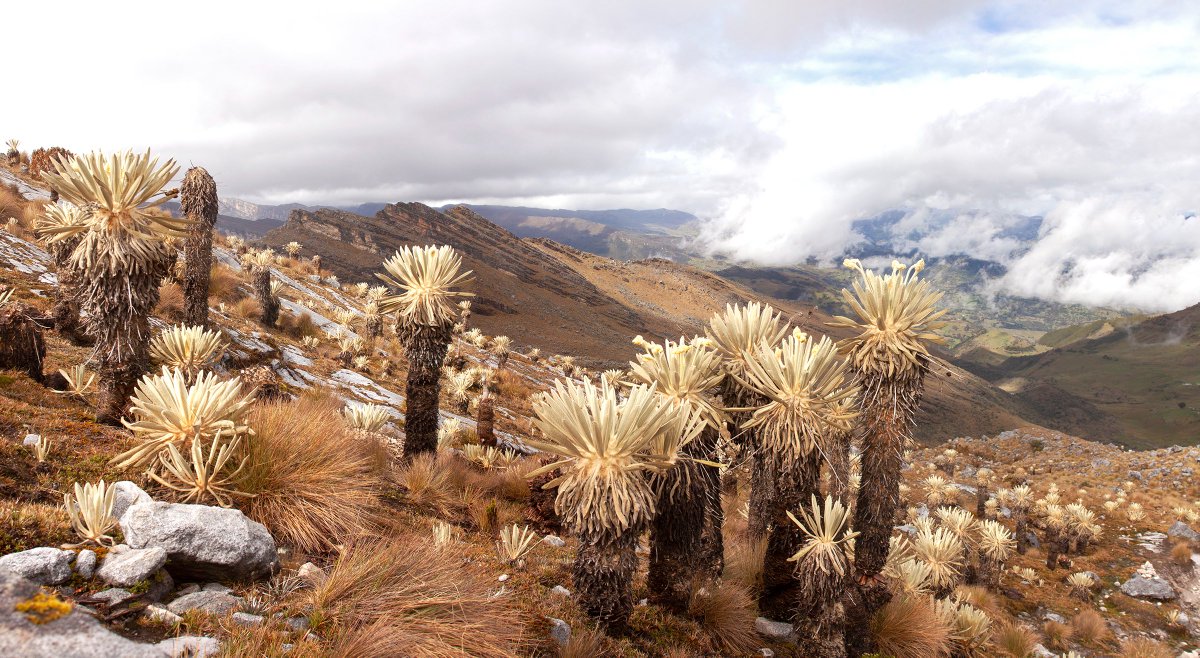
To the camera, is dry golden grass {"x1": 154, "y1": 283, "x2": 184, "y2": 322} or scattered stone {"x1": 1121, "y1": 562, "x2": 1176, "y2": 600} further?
scattered stone {"x1": 1121, "y1": 562, "x2": 1176, "y2": 600}

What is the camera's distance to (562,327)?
5703cm

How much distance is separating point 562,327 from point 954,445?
119ft

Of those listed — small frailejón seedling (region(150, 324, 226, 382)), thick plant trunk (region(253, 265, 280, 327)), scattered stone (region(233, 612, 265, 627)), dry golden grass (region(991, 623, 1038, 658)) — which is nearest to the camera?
scattered stone (region(233, 612, 265, 627))

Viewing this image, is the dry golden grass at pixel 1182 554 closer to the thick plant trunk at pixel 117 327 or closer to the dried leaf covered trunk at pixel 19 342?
the thick plant trunk at pixel 117 327

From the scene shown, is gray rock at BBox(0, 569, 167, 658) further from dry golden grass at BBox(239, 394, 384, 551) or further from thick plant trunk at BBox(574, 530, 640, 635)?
thick plant trunk at BBox(574, 530, 640, 635)

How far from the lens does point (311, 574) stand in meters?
3.65

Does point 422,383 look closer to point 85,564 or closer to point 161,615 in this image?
point 85,564

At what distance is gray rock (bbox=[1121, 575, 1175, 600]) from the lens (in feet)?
47.4

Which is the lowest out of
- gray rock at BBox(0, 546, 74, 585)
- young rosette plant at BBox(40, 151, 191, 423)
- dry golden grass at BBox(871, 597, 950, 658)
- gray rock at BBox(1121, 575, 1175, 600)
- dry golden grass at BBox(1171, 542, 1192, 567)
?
gray rock at BBox(1121, 575, 1175, 600)

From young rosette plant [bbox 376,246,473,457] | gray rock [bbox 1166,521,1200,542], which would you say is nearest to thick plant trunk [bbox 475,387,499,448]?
young rosette plant [bbox 376,246,473,457]

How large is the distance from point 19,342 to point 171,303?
5457mm

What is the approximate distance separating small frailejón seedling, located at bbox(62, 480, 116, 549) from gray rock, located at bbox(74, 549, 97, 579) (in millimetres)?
144

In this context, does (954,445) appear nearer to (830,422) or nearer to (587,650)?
(830,422)

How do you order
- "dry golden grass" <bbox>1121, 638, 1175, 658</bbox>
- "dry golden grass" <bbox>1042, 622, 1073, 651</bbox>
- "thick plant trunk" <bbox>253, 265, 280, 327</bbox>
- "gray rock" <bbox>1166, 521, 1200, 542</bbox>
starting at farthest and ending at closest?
"gray rock" <bbox>1166, 521, 1200, 542</bbox>, "thick plant trunk" <bbox>253, 265, 280, 327</bbox>, "dry golden grass" <bbox>1042, 622, 1073, 651</bbox>, "dry golden grass" <bbox>1121, 638, 1175, 658</bbox>
